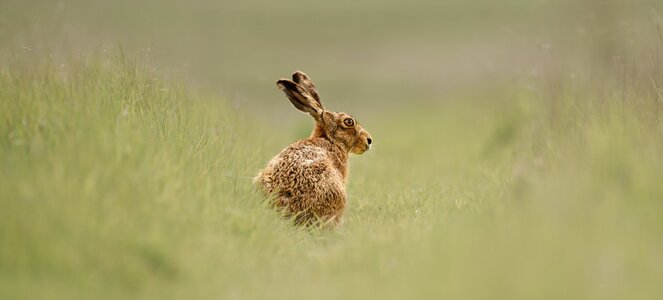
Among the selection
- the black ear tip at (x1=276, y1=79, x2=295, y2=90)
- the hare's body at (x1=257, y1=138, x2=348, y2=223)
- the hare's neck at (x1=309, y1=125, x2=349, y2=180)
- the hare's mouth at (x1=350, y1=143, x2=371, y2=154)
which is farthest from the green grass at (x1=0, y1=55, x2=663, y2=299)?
the black ear tip at (x1=276, y1=79, x2=295, y2=90)

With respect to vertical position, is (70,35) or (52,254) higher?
(70,35)

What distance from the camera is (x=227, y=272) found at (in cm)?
559

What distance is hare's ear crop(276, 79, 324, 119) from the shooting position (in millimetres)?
8547

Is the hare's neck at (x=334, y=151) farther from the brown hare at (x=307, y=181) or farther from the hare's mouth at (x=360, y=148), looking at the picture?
the hare's mouth at (x=360, y=148)

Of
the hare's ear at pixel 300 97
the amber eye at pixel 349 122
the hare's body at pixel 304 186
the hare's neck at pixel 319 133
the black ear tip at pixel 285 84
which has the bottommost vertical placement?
the hare's body at pixel 304 186

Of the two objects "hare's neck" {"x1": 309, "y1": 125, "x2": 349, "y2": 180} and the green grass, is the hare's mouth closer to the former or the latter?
"hare's neck" {"x1": 309, "y1": 125, "x2": 349, "y2": 180}

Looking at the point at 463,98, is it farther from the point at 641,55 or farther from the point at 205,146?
the point at 205,146

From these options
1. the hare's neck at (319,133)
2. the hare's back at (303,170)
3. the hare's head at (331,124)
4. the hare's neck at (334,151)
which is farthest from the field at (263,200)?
the hare's neck at (319,133)

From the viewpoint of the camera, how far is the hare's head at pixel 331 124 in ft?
28.3

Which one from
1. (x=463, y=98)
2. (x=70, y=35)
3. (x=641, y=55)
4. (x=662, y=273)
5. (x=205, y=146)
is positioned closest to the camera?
(x=662, y=273)

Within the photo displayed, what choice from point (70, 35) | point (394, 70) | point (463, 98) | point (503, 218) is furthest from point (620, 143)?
point (394, 70)

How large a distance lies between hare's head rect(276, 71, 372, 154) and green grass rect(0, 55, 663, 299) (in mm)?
673

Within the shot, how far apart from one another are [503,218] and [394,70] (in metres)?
25.2

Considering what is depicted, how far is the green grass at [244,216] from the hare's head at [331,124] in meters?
0.67
